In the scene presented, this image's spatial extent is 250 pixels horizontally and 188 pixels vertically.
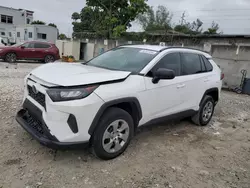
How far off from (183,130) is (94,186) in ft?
8.38

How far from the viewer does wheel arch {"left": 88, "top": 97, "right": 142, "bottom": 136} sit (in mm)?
2736

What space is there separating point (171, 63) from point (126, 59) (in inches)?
31.6

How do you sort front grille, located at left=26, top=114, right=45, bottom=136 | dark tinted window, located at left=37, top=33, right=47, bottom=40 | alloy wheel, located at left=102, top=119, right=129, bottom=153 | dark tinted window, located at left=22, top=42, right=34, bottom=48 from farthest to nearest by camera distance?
dark tinted window, located at left=37, top=33, right=47, bottom=40 → dark tinted window, located at left=22, top=42, right=34, bottom=48 → alloy wheel, located at left=102, top=119, right=129, bottom=153 → front grille, located at left=26, top=114, right=45, bottom=136

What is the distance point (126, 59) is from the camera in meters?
3.77

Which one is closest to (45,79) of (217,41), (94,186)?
(94,186)

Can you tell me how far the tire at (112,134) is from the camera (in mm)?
2848

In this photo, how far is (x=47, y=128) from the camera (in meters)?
2.62

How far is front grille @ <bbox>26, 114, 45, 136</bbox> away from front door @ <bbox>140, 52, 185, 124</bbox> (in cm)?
143

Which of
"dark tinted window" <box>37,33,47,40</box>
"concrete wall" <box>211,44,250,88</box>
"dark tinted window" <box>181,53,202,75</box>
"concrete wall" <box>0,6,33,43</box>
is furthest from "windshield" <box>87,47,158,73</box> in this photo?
"concrete wall" <box>0,6,33,43</box>

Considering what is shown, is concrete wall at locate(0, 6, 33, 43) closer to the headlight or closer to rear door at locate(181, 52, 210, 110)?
rear door at locate(181, 52, 210, 110)

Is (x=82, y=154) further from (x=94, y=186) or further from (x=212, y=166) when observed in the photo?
(x=212, y=166)

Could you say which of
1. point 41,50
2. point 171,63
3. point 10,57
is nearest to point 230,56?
point 171,63

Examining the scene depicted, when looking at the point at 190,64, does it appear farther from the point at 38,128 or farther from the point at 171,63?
the point at 38,128

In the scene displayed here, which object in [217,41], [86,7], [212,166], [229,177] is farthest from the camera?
[86,7]
